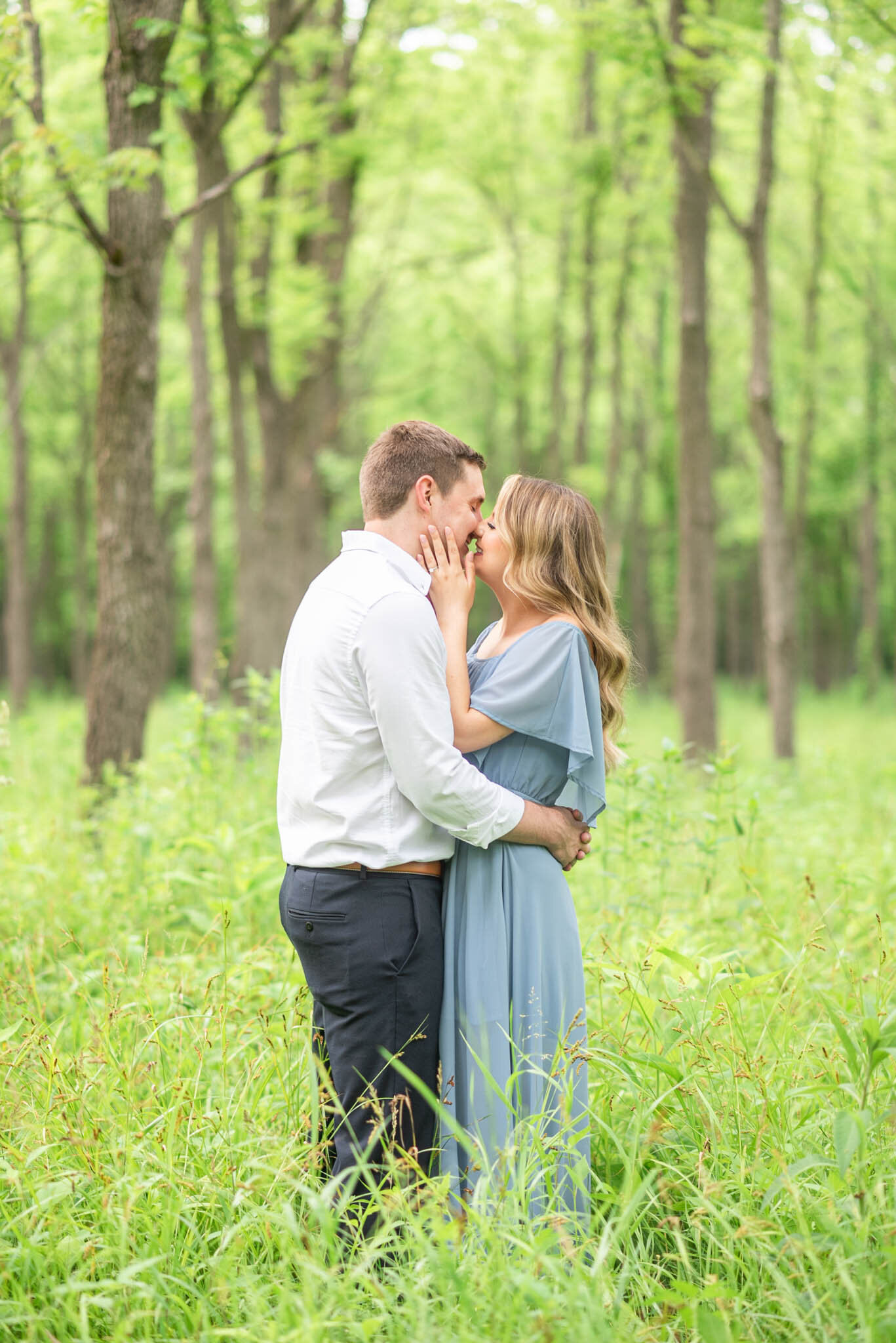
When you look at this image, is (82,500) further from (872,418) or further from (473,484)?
(473,484)

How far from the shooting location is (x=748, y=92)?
1561 cm

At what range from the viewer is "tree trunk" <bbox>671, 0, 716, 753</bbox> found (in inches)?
390

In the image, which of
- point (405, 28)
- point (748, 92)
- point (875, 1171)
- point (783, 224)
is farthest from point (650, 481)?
point (875, 1171)

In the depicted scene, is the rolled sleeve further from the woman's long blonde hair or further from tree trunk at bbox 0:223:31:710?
tree trunk at bbox 0:223:31:710

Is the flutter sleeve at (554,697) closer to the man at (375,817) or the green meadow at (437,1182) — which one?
the man at (375,817)

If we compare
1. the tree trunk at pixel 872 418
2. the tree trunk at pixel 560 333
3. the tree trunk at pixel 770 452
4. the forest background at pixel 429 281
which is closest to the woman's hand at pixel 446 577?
the forest background at pixel 429 281

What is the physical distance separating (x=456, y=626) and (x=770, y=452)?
8012 millimetres

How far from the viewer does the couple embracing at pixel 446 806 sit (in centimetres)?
267

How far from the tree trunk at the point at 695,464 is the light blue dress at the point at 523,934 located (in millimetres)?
7093

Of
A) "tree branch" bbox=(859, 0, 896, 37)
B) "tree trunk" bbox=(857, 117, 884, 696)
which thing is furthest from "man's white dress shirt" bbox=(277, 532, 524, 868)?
"tree trunk" bbox=(857, 117, 884, 696)

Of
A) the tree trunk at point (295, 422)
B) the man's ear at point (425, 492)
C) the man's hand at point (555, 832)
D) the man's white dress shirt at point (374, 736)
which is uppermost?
the tree trunk at point (295, 422)

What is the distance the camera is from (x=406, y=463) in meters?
2.89

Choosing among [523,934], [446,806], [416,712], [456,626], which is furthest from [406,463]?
[523,934]

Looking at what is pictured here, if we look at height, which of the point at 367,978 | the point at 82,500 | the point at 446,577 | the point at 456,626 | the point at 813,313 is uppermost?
the point at 813,313
